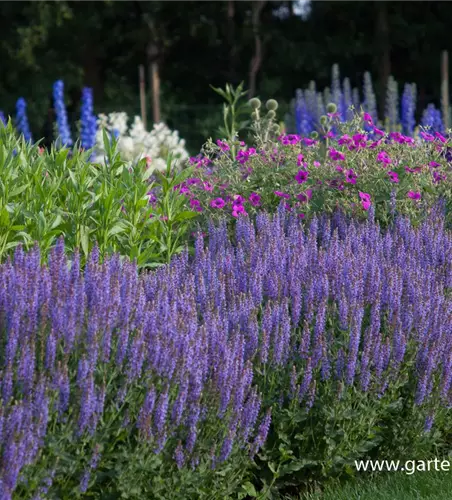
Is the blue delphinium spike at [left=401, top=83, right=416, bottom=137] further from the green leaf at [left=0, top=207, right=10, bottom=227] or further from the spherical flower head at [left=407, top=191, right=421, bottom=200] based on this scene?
the green leaf at [left=0, top=207, right=10, bottom=227]

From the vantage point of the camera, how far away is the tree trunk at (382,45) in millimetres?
22000

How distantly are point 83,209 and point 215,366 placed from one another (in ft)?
5.53

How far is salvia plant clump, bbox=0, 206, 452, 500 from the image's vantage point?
2969mm

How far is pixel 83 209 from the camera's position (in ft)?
15.5

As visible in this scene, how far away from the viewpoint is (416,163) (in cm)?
599

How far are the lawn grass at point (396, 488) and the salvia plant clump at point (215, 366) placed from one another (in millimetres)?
112

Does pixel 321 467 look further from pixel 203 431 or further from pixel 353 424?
pixel 203 431

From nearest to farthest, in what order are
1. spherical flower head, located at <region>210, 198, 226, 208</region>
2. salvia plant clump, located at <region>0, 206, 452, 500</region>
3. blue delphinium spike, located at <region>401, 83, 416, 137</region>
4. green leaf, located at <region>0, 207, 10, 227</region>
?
salvia plant clump, located at <region>0, 206, 452, 500</region> < green leaf, located at <region>0, 207, 10, 227</region> < spherical flower head, located at <region>210, 198, 226, 208</region> < blue delphinium spike, located at <region>401, 83, 416, 137</region>

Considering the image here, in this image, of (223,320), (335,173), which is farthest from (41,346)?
(335,173)

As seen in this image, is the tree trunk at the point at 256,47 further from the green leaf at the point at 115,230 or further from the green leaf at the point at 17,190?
the green leaf at the point at 17,190

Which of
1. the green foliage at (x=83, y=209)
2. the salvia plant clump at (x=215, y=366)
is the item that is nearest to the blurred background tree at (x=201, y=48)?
the green foliage at (x=83, y=209)

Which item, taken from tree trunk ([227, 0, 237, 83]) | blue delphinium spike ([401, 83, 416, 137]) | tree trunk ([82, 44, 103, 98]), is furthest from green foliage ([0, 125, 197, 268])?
tree trunk ([227, 0, 237, 83])

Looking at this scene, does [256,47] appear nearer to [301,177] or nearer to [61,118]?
[61,118]

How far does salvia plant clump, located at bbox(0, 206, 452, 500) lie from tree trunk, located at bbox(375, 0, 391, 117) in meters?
18.2
